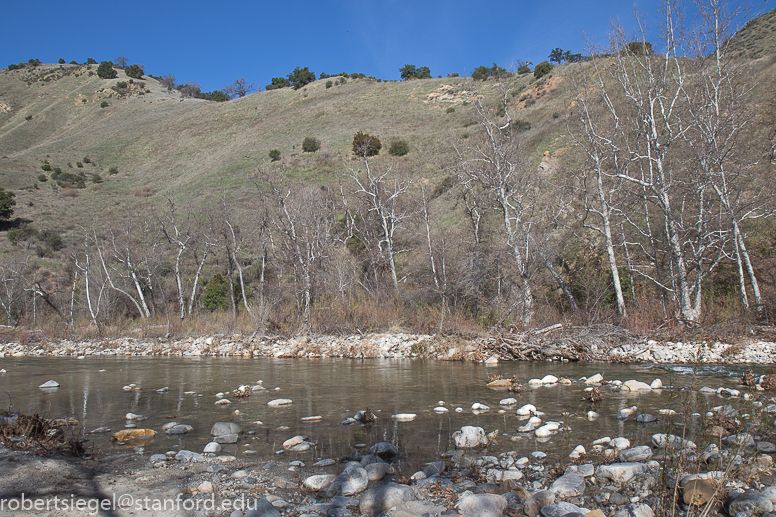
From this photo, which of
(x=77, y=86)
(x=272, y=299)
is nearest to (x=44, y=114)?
(x=77, y=86)

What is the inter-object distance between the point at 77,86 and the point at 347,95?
66.1m

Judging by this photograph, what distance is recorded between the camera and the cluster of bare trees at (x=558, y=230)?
13.0m

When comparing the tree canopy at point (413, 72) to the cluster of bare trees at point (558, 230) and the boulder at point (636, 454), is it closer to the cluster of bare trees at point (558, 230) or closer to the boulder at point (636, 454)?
the cluster of bare trees at point (558, 230)

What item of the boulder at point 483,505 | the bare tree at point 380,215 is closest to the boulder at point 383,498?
the boulder at point 483,505

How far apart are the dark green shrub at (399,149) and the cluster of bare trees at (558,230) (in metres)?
12.1

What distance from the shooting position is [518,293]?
1703cm

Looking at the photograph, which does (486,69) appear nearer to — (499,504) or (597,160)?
(597,160)

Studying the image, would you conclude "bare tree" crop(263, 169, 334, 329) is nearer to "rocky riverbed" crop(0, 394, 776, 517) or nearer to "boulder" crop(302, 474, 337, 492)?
"rocky riverbed" crop(0, 394, 776, 517)

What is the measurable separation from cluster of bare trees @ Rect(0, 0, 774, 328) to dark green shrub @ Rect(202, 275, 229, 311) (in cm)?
21

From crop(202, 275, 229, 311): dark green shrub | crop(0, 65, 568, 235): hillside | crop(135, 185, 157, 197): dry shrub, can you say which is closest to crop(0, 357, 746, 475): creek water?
crop(202, 275, 229, 311): dark green shrub

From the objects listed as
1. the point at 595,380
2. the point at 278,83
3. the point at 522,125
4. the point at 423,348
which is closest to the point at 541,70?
the point at 522,125

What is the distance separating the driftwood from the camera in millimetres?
11544

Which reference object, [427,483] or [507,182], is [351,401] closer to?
[427,483]

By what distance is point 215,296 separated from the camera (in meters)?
27.3
